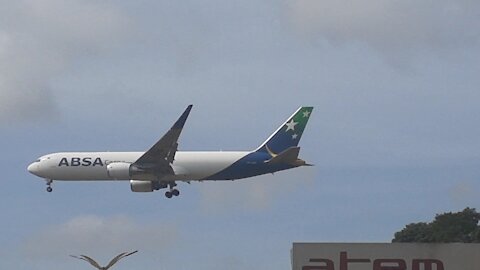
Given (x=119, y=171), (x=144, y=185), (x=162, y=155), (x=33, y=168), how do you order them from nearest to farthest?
(x=162, y=155)
(x=119, y=171)
(x=144, y=185)
(x=33, y=168)

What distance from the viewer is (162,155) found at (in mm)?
97250

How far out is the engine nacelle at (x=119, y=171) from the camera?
320 feet

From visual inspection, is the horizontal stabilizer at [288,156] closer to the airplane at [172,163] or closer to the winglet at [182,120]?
the airplane at [172,163]

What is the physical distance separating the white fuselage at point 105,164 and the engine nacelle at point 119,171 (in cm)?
41

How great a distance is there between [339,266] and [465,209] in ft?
201

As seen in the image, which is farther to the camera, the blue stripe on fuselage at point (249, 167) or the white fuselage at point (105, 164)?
the white fuselage at point (105, 164)

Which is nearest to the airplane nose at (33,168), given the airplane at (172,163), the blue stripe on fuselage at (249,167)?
the airplane at (172,163)

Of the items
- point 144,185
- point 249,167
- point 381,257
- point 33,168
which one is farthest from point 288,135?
point 381,257

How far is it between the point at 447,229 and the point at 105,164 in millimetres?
25904

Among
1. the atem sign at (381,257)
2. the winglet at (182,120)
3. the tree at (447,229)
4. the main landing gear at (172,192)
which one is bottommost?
the atem sign at (381,257)

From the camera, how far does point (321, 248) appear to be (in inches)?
1574

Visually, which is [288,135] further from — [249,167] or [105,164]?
[105,164]

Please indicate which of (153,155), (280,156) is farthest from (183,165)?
(280,156)

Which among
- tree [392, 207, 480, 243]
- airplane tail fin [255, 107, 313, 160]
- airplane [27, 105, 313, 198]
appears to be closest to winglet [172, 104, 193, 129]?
airplane [27, 105, 313, 198]
